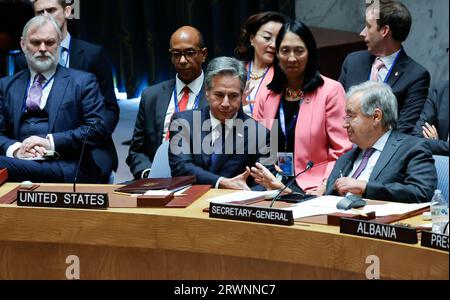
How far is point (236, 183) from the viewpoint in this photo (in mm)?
4426

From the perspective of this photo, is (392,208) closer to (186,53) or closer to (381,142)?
(381,142)

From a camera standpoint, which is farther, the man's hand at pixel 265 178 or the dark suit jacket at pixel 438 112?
the dark suit jacket at pixel 438 112

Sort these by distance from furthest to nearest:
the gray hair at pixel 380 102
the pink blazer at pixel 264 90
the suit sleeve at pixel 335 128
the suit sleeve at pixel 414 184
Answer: the pink blazer at pixel 264 90 < the suit sleeve at pixel 335 128 < the gray hair at pixel 380 102 < the suit sleeve at pixel 414 184

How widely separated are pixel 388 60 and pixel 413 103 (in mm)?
327

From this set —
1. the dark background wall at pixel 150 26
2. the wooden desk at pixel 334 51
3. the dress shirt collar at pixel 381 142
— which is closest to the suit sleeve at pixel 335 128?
the dress shirt collar at pixel 381 142

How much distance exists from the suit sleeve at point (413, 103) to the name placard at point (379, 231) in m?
1.76

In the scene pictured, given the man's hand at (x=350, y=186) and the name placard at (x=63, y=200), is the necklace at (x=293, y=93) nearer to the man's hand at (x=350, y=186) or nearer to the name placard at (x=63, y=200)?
the man's hand at (x=350, y=186)

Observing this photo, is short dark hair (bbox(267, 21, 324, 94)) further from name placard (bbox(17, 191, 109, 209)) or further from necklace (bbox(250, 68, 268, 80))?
name placard (bbox(17, 191, 109, 209))

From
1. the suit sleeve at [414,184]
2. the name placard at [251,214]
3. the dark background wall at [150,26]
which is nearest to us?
the name placard at [251,214]

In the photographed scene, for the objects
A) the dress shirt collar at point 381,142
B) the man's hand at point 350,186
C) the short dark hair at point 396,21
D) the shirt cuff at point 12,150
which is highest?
the short dark hair at point 396,21

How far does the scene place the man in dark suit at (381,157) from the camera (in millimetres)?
4008

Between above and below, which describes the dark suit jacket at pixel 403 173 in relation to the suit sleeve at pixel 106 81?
below
